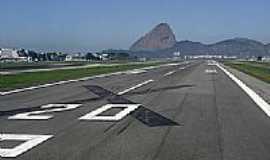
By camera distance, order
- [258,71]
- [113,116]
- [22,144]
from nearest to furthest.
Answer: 1. [22,144]
2. [113,116]
3. [258,71]

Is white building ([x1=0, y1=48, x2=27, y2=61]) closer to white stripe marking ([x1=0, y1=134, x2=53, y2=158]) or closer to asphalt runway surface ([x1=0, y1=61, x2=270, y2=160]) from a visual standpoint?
asphalt runway surface ([x1=0, y1=61, x2=270, y2=160])

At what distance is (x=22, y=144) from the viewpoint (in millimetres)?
8430

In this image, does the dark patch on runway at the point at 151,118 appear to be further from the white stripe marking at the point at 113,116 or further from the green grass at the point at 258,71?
the green grass at the point at 258,71

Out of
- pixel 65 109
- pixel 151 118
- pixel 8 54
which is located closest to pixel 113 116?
pixel 151 118

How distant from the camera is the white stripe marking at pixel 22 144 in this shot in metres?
7.67

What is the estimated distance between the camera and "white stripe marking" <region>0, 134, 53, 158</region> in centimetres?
767

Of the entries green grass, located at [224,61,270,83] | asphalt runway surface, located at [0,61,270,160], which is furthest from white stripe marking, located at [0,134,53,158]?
green grass, located at [224,61,270,83]

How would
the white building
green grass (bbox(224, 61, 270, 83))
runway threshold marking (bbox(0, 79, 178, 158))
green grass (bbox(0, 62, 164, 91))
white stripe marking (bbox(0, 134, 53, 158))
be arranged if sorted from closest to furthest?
white stripe marking (bbox(0, 134, 53, 158))
runway threshold marking (bbox(0, 79, 178, 158))
green grass (bbox(0, 62, 164, 91))
green grass (bbox(224, 61, 270, 83))
the white building

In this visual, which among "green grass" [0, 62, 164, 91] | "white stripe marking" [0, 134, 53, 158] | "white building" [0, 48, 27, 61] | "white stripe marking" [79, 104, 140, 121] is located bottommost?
"white building" [0, 48, 27, 61]

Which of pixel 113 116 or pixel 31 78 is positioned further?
pixel 31 78

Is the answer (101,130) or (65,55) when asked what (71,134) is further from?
(65,55)

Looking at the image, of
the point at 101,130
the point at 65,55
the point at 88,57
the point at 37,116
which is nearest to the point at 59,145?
the point at 101,130

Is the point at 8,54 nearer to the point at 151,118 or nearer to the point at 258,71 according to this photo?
the point at 258,71

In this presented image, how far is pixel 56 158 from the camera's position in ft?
23.9
